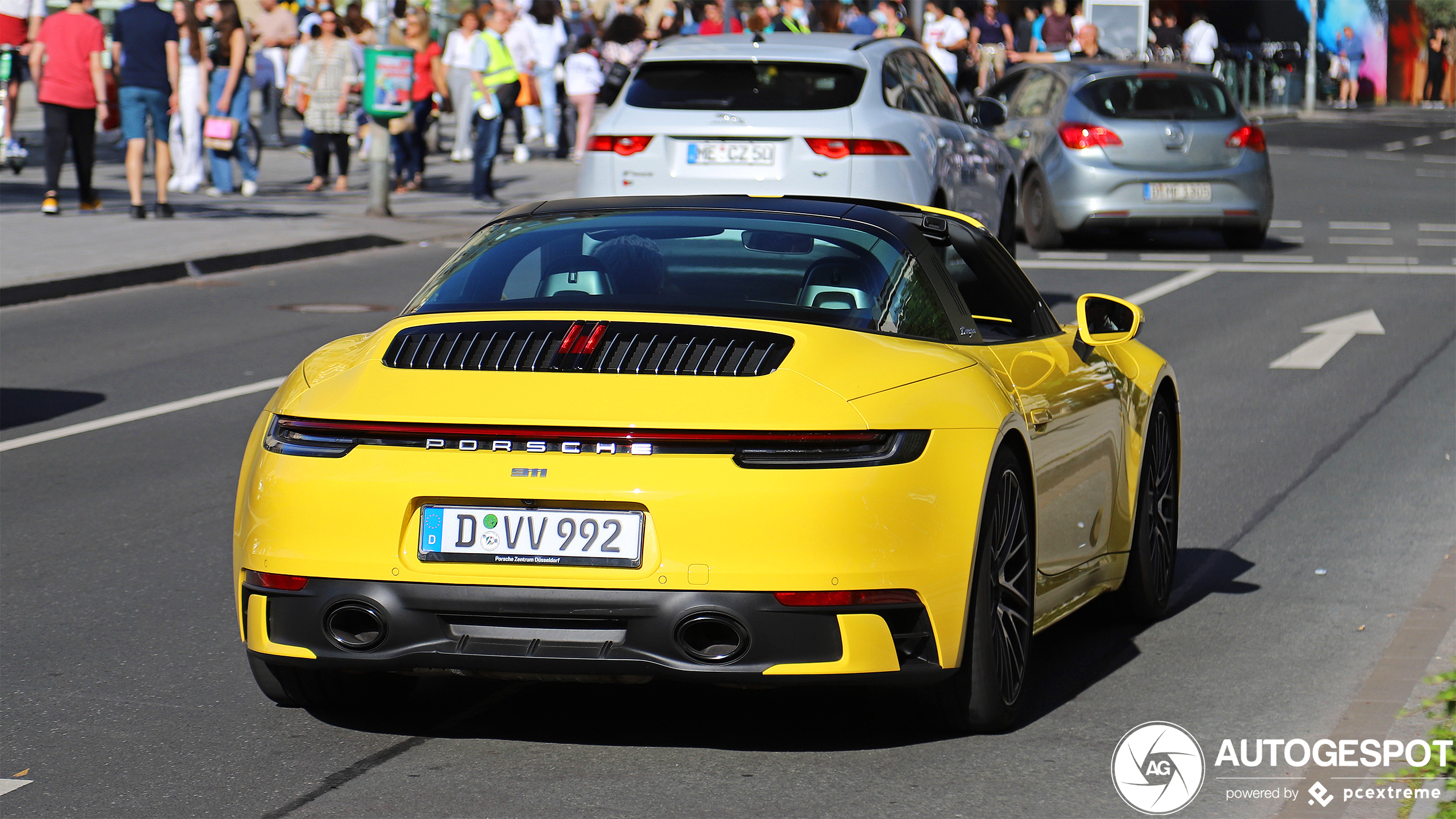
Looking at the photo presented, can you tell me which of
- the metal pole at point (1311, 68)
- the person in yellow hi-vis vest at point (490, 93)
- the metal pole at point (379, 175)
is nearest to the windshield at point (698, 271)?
the metal pole at point (379, 175)

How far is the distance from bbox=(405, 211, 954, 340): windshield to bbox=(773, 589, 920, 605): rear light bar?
755 mm

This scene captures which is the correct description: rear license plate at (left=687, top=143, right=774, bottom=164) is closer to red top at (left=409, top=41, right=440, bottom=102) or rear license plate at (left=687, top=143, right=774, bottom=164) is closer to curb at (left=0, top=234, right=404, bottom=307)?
curb at (left=0, top=234, right=404, bottom=307)

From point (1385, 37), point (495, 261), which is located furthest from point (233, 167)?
point (1385, 37)

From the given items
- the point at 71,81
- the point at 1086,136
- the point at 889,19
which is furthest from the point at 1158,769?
the point at 889,19

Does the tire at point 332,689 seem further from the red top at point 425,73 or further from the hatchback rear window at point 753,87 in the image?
the red top at point 425,73

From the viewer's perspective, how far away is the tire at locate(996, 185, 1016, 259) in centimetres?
1516

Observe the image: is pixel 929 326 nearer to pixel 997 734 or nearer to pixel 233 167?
pixel 997 734

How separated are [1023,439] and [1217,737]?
866mm

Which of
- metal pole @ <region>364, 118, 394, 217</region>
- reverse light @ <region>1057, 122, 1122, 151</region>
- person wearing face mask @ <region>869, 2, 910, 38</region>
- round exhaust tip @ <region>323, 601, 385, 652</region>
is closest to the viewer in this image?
round exhaust tip @ <region>323, 601, 385, 652</region>

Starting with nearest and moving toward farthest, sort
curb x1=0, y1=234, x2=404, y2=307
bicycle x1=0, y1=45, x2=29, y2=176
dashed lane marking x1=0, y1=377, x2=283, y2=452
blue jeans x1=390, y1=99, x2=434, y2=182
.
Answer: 1. dashed lane marking x1=0, y1=377, x2=283, y2=452
2. curb x1=0, y1=234, x2=404, y2=307
3. bicycle x1=0, y1=45, x2=29, y2=176
4. blue jeans x1=390, y1=99, x2=434, y2=182

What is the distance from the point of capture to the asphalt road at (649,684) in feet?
15.0

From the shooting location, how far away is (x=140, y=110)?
18.4 metres

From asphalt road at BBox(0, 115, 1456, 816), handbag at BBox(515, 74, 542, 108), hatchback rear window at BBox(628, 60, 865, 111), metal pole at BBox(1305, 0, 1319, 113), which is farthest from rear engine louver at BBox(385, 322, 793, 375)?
metal pole at BBox(1305, 0, 1319, 113)

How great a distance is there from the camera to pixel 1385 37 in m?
65.8
